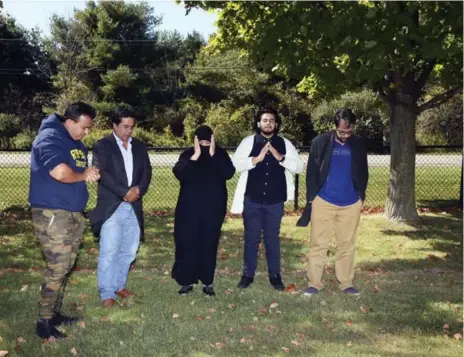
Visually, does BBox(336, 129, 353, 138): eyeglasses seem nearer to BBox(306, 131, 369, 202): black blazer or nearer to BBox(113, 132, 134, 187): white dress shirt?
BBox(306, 131, 369, 202): black blazer

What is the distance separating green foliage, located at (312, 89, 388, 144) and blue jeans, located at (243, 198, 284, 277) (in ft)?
79.5

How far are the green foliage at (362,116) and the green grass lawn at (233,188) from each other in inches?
420

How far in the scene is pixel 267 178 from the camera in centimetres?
608

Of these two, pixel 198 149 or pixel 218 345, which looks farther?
pixel 198 149

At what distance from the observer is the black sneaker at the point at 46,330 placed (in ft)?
15.5

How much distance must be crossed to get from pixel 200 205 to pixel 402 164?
17.6 ft

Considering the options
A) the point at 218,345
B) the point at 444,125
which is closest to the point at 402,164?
the point at 218,345

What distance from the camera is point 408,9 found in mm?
6160

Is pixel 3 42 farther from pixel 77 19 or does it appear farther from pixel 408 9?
pixel 408 9

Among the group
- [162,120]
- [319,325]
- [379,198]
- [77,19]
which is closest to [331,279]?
[319,325]

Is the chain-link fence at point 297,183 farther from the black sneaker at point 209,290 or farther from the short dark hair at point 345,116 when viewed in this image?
the short dark hair at point 345,116

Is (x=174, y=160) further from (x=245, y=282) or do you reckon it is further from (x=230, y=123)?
(x=245, y=282)

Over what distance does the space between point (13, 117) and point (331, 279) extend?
31.8 metres

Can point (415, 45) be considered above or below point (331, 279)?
above
